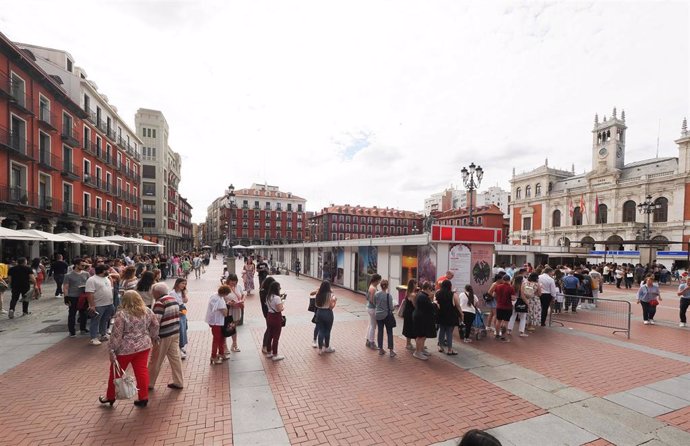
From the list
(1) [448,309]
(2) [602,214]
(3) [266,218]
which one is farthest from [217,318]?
(3) [266,218]

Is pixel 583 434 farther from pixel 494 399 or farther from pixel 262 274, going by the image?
pixel 262 274

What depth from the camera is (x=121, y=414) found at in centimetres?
432

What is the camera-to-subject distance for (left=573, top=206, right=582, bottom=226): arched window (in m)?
54.5

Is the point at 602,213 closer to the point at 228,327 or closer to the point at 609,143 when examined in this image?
the point at 609,143

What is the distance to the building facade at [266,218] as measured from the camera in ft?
273

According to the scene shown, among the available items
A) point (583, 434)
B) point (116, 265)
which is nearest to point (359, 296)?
point (116, 265)

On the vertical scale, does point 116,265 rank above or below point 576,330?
above

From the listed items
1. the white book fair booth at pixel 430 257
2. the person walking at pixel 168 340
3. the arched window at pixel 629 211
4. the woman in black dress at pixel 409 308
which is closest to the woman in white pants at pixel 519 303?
the white book fair booth at pixel 430 257

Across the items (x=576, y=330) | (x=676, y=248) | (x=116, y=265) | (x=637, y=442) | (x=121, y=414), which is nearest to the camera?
(x=637, y=442)

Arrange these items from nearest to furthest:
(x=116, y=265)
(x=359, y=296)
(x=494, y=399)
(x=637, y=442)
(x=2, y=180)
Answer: (x=637, y=442) < (x=494, y=399) < (x=116, y=265) < (x=359, y=296) < (x=2, y=180)

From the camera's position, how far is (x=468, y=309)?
7805 mm

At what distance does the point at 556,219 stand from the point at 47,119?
231 ft

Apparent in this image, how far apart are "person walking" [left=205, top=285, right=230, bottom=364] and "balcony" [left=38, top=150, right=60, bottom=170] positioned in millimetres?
22868

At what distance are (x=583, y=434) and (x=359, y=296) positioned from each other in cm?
1101
